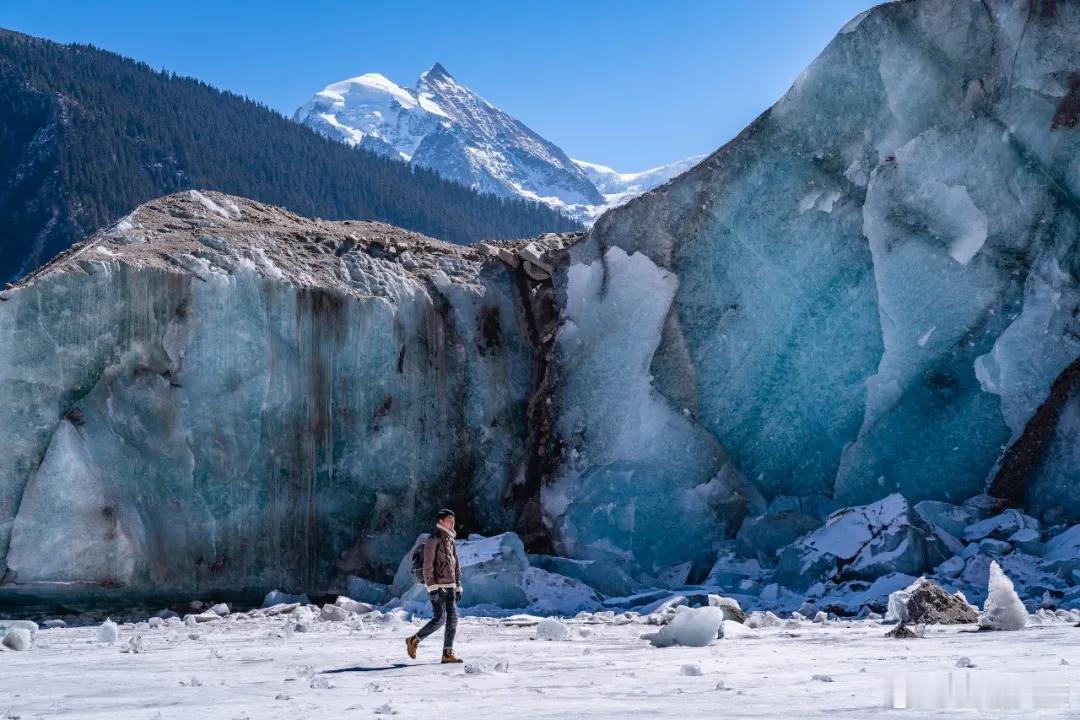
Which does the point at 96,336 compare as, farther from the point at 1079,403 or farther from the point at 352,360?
the point at 1079,403

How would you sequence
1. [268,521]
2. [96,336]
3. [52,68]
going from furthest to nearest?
[52,68] < [268,521] < [96,336]

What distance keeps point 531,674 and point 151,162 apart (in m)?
50.9

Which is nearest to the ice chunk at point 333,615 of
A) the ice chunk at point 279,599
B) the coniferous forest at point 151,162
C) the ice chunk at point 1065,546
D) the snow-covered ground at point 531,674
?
the snow-covered ground at point 531,674

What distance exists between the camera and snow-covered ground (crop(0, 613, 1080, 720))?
13.0 ft

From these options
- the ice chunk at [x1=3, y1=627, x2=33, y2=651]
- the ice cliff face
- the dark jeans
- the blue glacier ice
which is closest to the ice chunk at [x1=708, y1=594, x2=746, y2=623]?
the blue glacier ice

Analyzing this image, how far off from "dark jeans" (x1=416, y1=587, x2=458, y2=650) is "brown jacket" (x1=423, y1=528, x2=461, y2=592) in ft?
0.13

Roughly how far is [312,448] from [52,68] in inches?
1937

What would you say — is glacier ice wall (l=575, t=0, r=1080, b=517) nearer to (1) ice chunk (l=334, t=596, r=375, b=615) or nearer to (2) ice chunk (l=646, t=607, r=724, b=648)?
(1) ice chunk (l=334, t=596, r=375, b=615)

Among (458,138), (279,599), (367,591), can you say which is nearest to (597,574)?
(367,591)

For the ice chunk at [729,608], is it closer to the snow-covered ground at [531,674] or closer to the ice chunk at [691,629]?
the snow-covered ground at [531,674]

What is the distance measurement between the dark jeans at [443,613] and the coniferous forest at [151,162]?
139 feet

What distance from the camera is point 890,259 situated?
443 inches

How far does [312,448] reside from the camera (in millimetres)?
11344

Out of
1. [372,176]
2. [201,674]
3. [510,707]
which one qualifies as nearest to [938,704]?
[510,707]
